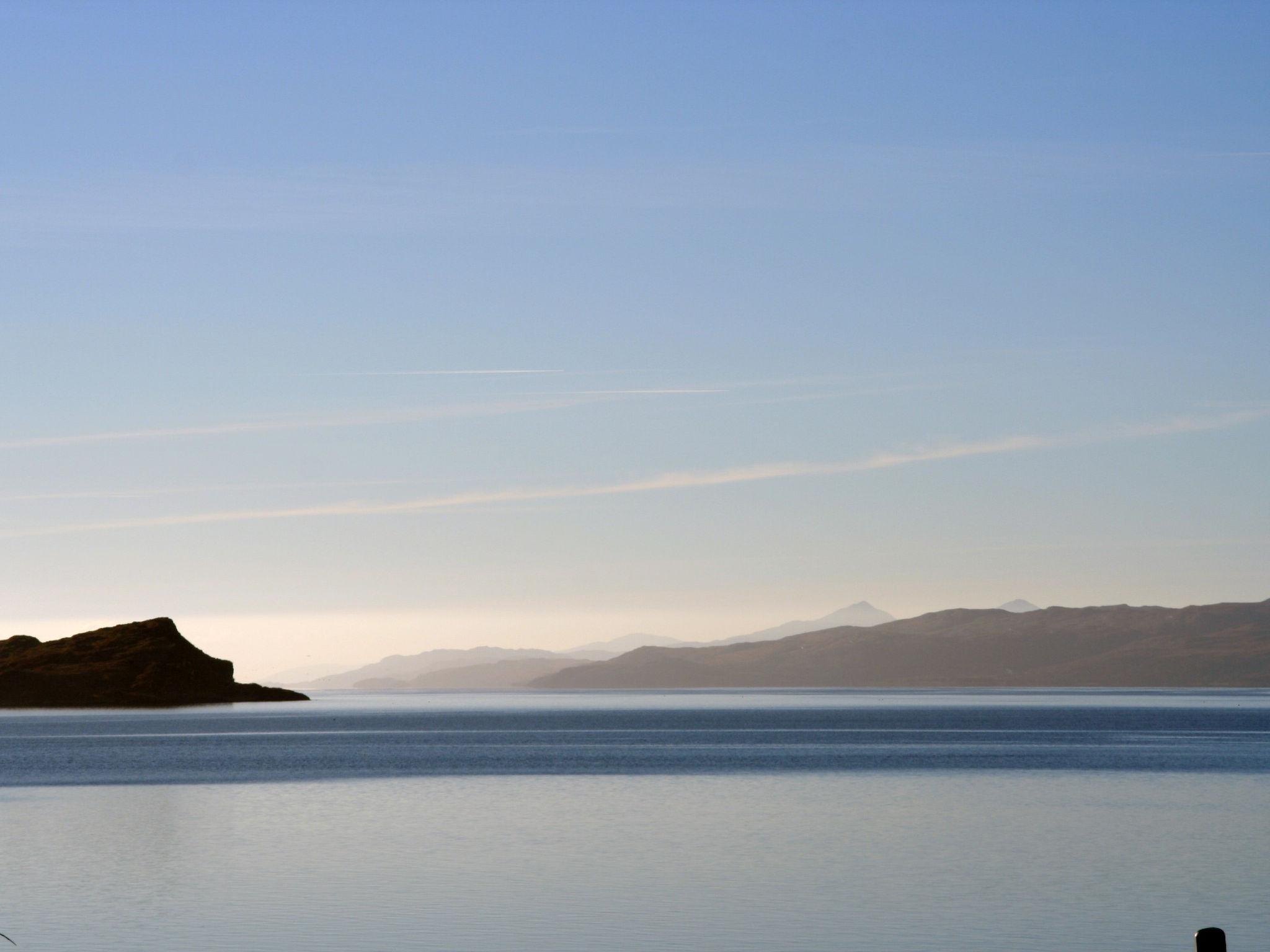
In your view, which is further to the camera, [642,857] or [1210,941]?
[642,857]

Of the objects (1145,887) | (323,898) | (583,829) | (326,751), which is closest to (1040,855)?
(1145,887)

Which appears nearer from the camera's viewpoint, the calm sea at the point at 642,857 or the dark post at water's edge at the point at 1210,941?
the dark post at water's edge at the point at 1210,941

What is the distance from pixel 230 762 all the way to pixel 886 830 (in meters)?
73.6

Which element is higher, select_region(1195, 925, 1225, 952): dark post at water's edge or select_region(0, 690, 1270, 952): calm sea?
select_region(1195, 925, 1225, 952): dark post at water's edge

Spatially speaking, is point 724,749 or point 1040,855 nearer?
point 1040,855

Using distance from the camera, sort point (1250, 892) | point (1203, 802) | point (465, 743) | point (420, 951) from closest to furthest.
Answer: point (420, 951)
point (1250, 892)
point (1203, 802)
point (465, 743)

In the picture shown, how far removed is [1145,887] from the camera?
45.9 m

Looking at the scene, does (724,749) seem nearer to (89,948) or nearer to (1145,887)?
(1145,887)

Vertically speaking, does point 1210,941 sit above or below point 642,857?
above

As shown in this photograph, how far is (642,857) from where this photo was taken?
54.2 metres

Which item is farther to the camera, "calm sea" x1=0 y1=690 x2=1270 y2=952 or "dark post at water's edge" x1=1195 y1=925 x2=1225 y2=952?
"calm sea" x1=0 y1=690 x2=1270 y2=952

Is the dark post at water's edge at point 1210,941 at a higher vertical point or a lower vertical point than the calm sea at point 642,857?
higher

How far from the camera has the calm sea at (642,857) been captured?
39.2 meters

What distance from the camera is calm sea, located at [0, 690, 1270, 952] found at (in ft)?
129
